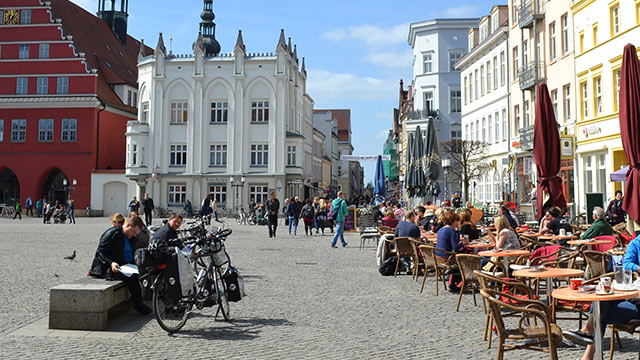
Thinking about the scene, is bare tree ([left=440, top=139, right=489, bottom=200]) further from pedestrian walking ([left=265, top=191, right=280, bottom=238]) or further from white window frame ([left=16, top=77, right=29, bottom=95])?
white window frame ([left=16, top=77, right=29, bottom=95])

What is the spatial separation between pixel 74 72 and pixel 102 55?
6.63 metres

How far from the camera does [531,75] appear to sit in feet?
102

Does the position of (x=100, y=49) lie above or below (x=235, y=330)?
above

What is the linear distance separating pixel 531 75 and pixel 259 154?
25.2m

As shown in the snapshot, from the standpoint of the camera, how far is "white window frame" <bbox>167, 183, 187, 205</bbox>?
50.2m

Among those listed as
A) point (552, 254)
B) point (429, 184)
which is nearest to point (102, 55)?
point (429, 184)

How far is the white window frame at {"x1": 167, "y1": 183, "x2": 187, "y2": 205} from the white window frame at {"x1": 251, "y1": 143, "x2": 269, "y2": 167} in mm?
6236

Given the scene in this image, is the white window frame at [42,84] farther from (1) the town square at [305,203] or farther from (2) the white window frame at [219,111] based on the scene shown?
(2) the white window frame at [219,111]

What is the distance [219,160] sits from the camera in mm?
50406

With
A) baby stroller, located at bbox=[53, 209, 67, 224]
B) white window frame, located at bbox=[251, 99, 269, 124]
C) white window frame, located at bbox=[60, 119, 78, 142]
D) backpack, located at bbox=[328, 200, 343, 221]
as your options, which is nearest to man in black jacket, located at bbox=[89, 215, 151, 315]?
backpack, located at bbox=[328, 200, 343, 221]

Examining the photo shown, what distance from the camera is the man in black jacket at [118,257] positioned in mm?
8047

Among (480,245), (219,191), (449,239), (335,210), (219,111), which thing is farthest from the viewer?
(219,111)

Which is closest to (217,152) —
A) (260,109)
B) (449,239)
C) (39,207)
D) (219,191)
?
(219,191)

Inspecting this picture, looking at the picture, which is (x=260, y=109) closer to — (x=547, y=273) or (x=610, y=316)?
(x=547, y=273)
